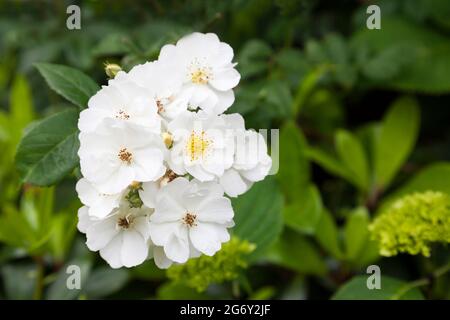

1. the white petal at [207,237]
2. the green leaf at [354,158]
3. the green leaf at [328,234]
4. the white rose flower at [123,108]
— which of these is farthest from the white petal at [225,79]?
the green leaf at [354,158]

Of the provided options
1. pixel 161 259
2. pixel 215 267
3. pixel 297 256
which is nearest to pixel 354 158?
pixel 297 256

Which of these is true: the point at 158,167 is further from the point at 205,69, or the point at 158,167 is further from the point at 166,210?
the point at 205,69

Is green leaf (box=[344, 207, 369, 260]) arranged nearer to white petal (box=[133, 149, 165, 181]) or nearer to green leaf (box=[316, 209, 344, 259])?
green leaf (box=[316, 209, 344, 259])

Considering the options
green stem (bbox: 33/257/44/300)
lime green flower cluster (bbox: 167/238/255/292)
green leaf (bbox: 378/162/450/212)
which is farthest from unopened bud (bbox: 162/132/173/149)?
green leaf (bbox: 378/162/450/212)

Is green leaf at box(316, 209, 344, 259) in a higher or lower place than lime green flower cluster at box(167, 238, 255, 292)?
higher

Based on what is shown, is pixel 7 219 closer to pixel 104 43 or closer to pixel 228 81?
pixel 104 43

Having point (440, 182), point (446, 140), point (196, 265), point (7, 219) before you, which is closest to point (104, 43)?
point (7, 219)
